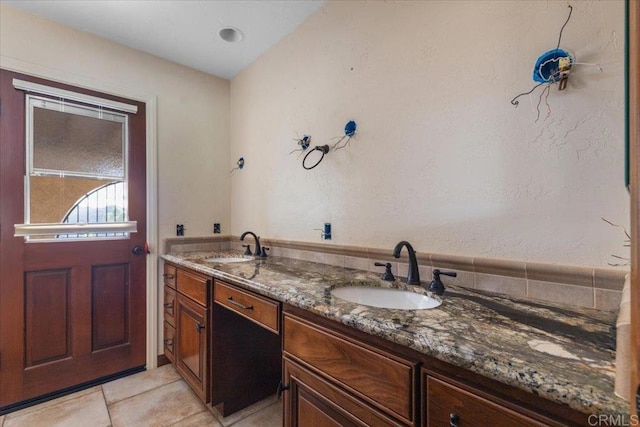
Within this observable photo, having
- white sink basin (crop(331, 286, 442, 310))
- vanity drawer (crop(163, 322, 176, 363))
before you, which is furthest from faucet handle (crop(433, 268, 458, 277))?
vanity drawer (crop(163, 322, 176, 363))

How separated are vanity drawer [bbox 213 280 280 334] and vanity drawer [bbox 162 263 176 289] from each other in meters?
0.68

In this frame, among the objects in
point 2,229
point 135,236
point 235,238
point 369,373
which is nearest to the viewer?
point 369,373

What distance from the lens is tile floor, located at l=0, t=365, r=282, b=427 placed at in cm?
158

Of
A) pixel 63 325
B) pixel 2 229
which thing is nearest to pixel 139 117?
pixel 2 229

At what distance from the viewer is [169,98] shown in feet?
7.56

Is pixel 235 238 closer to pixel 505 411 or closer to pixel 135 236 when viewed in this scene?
pixel 135 236

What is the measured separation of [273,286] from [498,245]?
886mm

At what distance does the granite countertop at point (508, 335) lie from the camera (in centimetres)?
48

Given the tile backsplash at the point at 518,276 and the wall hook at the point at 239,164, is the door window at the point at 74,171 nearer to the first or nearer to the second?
the wall hook at the point at 239,164

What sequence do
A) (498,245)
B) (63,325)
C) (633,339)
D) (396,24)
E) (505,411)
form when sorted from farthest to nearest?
1. (63,325)
2. (396,24)
3. (498,245)
4. (505,411)
5. (633,339)

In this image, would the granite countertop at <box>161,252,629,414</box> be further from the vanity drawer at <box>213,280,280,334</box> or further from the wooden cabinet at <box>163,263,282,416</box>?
the wooden cabinet at <box>163,263,282,416</box>

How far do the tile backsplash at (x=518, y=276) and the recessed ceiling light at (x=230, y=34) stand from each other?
164cm

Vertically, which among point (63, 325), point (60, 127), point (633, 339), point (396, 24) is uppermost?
point (396, 24)

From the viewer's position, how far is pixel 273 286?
1.15 metres
